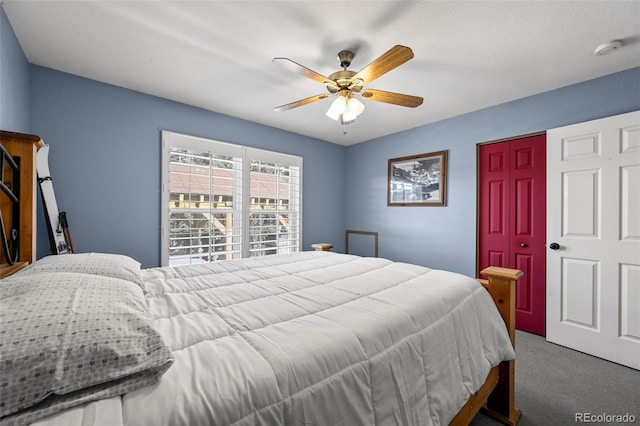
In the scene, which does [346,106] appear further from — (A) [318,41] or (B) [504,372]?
(B) [504,372]

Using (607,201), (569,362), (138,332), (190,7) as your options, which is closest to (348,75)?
(190,7)

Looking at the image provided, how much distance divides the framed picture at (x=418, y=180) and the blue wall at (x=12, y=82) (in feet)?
13.4

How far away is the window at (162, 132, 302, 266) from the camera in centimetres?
302

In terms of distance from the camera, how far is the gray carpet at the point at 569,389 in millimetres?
1685

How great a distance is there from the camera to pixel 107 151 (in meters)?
2.62

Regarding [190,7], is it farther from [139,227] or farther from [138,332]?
[139,227]

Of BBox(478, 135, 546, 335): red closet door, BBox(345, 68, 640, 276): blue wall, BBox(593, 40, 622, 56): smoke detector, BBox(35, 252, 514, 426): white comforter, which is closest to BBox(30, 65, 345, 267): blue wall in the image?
BBox(35, 252, 514, 426): white comforter

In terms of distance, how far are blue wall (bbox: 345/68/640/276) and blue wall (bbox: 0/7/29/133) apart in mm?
3624

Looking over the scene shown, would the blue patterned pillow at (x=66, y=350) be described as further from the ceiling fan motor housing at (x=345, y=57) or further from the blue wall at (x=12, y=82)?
the ceiling fan motor housing at (x=345, y=57)

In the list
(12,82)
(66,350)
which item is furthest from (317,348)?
(12,82)

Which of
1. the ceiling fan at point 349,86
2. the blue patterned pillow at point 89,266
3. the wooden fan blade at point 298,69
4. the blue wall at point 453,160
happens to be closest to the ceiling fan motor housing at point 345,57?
the ceiling fan at point 349,86

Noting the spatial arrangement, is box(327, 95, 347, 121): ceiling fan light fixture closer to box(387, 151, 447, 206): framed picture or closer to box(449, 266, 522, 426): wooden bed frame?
box(449, 266, 522, 426): wooden bed frame

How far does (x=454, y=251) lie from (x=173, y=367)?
11.5 ft

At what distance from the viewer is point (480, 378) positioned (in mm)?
1357
